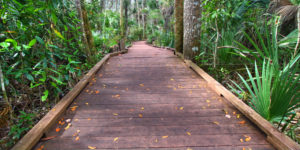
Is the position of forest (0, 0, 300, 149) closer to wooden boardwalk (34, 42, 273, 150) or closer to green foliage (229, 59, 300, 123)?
green foliage (229, 59, 300, 123)

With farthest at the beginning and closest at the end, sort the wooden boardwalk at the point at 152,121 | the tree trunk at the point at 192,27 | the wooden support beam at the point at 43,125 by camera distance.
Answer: the tree trunk at the point at 192,27 < the wooden boardwalk at the point at 152,121 < the wooden support beam at the point at 43,125

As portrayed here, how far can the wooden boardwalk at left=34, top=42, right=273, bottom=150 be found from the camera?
171 centimetres

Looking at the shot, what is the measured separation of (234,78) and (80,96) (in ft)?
11.8

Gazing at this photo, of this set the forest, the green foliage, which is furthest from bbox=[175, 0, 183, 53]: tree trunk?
the green foliage

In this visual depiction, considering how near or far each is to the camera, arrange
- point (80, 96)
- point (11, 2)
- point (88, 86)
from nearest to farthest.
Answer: point (11, 2) < point (80, 96) < point (88, 86)

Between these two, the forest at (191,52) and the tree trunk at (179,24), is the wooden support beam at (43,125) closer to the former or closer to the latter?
the forest at (191,52)

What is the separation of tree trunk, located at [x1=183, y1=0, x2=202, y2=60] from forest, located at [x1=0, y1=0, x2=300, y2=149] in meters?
0.03

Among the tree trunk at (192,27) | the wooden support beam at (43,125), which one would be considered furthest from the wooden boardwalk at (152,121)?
the tree trunk at (192,27)

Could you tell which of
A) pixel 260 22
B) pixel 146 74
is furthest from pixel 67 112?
pixel 260 22

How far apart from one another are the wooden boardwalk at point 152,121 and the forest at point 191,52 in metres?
0.39

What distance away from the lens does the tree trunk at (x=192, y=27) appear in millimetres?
4606

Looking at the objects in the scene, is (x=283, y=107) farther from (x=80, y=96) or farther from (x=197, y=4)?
(x=197, y=4)

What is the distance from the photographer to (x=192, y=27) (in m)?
4.70

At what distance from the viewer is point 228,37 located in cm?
420
